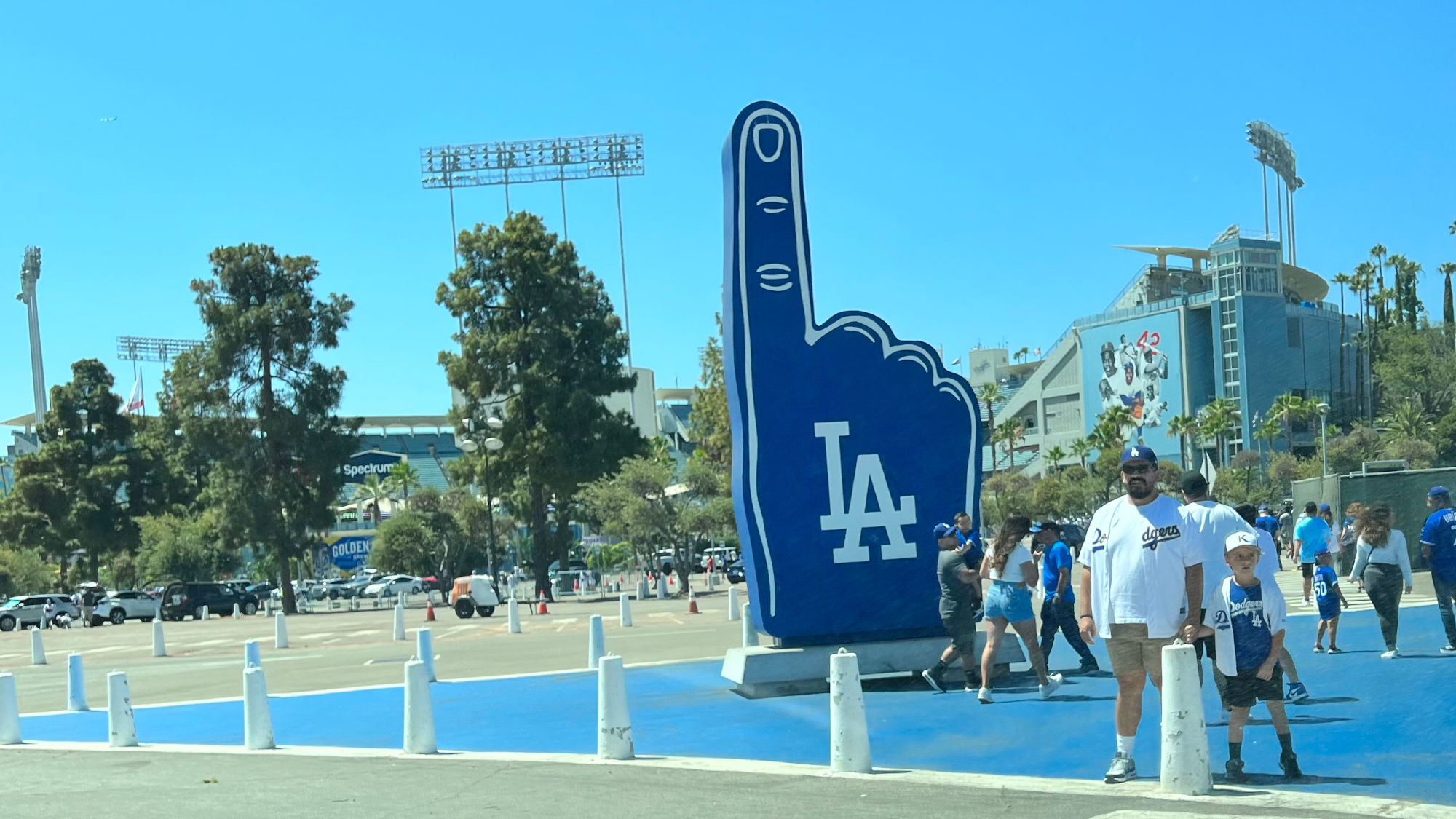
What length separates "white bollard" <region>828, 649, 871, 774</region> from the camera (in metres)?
9.05

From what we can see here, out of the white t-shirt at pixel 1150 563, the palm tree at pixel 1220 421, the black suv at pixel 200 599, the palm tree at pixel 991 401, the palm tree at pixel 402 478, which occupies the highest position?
the palm tree at pixel 991 401

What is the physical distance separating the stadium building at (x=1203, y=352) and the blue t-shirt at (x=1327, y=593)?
7842 centimetres

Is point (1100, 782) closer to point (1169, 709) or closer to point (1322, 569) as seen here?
point (1169, 709)

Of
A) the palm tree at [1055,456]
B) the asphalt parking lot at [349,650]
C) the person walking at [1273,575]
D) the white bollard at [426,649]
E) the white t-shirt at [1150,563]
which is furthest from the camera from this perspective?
the palm tree at [1055,456]

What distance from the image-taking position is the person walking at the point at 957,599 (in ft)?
41.7

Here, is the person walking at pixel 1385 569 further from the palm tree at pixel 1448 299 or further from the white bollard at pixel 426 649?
the palm tree at pixel 1448 299

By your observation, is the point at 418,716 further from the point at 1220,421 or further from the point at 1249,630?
the point at 1220,421

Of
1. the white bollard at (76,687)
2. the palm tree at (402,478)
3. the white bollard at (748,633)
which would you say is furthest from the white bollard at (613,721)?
the palm tree at (402,478)

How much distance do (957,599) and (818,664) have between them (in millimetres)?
1736

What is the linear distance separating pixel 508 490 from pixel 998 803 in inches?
1757

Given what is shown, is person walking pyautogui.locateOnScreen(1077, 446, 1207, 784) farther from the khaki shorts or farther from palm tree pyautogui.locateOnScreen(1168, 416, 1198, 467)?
palm tree pyautogui.locateOnScreen(1168, 416, 1198, 467)

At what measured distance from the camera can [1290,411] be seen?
82625mm

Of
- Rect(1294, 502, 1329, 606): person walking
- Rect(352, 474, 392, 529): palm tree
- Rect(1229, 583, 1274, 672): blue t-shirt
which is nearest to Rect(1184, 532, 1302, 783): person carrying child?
Rect(1229, 583, 1274, 672): blue t-shirt

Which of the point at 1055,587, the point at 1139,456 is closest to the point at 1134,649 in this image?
the point at 1139,456
